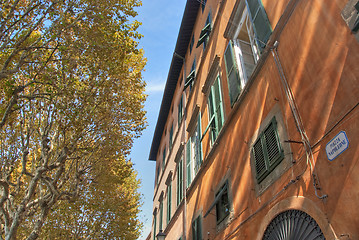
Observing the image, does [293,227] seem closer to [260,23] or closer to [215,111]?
[260,23]

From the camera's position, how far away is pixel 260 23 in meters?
6.13

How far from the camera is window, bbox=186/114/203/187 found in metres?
10.5

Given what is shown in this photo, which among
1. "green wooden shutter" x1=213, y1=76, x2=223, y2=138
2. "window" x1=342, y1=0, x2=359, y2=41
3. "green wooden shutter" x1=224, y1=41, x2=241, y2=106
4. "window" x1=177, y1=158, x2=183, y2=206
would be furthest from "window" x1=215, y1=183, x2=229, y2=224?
"window" x1=177, y1=158, x2=183, y2=206

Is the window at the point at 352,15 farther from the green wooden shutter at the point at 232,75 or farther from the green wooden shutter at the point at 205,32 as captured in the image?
the green wooden shutter at the point at 205,32

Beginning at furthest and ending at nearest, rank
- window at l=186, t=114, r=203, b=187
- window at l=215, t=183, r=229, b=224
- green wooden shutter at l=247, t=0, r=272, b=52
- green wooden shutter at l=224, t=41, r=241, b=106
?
1. window at l=186, t=114, r=203, b=187
2. green wooden shutter at l=224, t=41, r=241, b=106
3. window at l=215, t=183, r=229, b=224
4. green wooden shutter at l=247, t=0, r=272, b=52

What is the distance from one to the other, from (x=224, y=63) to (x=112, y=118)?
5.85 m

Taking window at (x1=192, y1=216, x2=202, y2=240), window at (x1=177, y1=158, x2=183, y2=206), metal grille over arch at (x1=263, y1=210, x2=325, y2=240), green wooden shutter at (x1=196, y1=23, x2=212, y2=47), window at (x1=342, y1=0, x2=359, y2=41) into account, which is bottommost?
metal grille over arch at (x1=263, y1=210, x2=325, y2=240)

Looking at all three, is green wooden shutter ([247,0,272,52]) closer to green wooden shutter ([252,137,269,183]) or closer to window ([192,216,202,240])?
green wooden shutter ([252,137,269,183])

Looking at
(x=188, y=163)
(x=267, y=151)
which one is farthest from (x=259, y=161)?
(x=188, y=163)

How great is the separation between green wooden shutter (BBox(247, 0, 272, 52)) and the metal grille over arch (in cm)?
350

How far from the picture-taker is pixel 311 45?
436 cm

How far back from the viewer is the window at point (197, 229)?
8.81m

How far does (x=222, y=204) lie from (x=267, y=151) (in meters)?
2.71

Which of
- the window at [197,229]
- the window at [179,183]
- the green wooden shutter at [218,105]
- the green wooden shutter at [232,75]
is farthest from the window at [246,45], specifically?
the window at [179,183]
